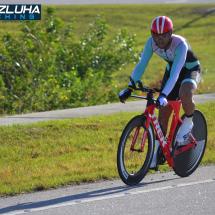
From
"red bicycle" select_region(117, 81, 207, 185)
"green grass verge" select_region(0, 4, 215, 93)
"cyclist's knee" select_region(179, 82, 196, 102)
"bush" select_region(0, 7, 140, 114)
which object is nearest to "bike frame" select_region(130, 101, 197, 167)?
"red bicycle" select_region(117, 81, 207, 185)

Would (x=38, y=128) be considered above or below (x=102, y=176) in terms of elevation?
above

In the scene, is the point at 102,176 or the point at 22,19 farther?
the point at 22,19

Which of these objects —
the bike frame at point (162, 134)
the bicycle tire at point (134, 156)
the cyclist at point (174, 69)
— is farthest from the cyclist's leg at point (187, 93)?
the bicycle tire at point (134, 156)

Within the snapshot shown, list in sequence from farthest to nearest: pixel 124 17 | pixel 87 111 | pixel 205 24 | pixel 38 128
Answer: pixel 124 17 < pixel 205 24 < pixel 87 111 < pixel 38 128

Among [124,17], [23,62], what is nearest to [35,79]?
[23,62]

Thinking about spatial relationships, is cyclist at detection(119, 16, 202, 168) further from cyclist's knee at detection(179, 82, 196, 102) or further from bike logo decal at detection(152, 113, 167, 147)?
bike logo decal at detection(152, 113, 167, 147)

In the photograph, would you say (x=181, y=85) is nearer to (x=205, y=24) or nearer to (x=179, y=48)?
(x=179, y=48)

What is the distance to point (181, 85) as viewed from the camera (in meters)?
4.78

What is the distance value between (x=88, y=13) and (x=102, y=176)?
65826 millimetres

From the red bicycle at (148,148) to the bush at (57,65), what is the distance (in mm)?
6423

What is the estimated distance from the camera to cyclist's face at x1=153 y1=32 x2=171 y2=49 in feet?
15.1

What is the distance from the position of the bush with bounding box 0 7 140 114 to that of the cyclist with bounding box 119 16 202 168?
6409 mm

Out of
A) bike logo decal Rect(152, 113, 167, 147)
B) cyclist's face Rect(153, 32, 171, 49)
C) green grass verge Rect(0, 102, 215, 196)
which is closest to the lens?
cyclist's face Rect(153, 32, 171, 49)

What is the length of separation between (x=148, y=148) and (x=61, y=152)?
2234 millimetres
